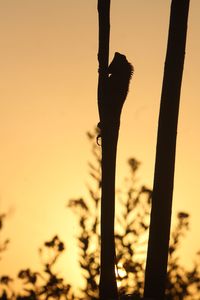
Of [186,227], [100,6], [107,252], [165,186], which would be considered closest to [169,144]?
[165,186]

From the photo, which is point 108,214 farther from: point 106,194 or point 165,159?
point 165,159

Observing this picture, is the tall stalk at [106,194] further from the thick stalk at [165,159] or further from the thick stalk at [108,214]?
the thick stalk at [165,159]

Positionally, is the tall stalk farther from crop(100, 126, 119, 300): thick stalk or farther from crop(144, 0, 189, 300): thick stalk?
crop(144, 0, 189, 300): thick stalk

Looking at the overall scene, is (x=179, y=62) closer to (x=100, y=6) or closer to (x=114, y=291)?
(x=100, y=6)

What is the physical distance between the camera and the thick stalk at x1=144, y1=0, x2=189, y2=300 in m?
7.01

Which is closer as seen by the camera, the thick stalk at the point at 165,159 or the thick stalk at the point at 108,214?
the thick stalk at the point at 165,159

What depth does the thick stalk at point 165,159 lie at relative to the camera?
7008mm

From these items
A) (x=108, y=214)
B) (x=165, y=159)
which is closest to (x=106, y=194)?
(x=108, y=214)

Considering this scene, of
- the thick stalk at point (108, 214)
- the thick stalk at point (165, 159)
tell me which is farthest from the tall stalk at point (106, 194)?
the thick stalk at point (165, 159)

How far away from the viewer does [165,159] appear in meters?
7.20

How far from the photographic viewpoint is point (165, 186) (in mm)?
7109

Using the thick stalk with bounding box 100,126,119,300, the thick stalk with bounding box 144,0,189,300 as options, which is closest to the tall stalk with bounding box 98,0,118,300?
the thick stalk with bounding box 100,126,119,300

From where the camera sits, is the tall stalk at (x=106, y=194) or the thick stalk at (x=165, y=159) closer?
the thick stalk at (x=165, y=159)

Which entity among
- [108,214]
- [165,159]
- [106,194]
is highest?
[165,159]
